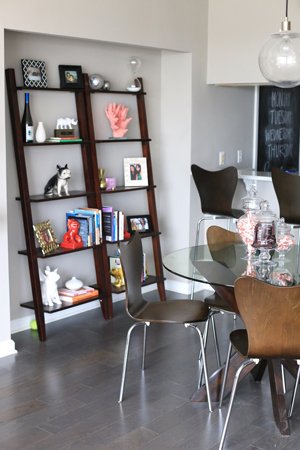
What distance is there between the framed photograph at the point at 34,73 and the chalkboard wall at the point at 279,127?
8.14 feet

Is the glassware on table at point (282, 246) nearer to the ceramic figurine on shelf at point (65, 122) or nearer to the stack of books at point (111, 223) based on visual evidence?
the stack of books at point (111, 223)

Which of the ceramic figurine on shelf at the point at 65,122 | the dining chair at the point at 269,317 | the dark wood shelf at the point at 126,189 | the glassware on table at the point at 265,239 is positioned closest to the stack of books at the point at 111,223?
the dark wood shelf at the point at 126,189

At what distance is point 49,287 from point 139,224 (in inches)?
44.3

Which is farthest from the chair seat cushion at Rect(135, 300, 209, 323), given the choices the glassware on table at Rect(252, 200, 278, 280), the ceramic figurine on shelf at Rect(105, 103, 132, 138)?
the ceramic figurine on shelf at Rect(105, 103, 132, 138)

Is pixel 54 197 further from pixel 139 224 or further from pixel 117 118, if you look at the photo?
pixel 139 224

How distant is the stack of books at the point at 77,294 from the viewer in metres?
4.95

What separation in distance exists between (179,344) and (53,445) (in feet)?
5.21

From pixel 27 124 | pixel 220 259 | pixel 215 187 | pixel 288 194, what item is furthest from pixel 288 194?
pixel 27 124

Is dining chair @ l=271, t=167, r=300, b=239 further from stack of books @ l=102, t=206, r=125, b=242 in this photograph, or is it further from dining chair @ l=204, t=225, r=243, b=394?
stack of books @ l=102, t=206, r=125, b=242

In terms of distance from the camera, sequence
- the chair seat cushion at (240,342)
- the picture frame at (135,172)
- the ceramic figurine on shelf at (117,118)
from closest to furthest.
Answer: the chair seat cushion at (240,342) → the ceramic figurine on shelf at (117,118) → the picture frame at (135,172)

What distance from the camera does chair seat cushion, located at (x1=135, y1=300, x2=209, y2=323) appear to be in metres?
3.57

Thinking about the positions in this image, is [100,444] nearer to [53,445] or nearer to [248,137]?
[53,445]

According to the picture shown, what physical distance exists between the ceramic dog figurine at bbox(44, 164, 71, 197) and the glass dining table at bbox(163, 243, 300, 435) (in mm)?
1312

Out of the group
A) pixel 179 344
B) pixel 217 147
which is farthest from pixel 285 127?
pixel 179 344
